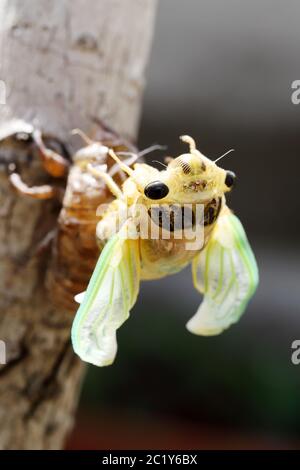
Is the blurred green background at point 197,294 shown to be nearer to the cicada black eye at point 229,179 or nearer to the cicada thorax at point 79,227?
the cicada thorax at point 79,227

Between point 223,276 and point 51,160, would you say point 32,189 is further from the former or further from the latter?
point 223,276

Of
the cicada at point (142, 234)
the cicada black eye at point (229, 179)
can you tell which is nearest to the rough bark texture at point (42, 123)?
the cicada at point (142, 234)

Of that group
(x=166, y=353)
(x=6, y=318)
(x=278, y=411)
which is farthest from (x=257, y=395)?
(x=6, y=318)

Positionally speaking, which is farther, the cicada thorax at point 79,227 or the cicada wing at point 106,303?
the cicada thorax at point 79,227

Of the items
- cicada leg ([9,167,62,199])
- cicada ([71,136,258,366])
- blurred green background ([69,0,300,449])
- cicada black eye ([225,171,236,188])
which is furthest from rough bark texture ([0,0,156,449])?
blurred green background ([69,0,300,449])

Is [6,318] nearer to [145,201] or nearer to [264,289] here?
[145,201]

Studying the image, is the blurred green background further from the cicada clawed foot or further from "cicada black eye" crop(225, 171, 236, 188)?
"cicada black eye" crop(225, 171, 236, 188)
